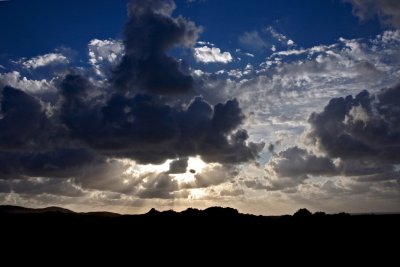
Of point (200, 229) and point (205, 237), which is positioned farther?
point (200, 229)

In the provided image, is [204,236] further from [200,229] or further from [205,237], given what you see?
[200,229]

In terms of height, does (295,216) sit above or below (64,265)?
above

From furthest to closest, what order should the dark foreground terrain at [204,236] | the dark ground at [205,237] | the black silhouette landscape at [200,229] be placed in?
the black silhouette landscape at [200,229], the dark foreground terrain at [204,236], the dark ground at [205,237]

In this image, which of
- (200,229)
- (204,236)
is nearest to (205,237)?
(204,236)

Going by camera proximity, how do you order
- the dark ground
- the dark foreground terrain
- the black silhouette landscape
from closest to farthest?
1. the dark ground
2. the dark foreground terrain
3. the black silhouette landscape

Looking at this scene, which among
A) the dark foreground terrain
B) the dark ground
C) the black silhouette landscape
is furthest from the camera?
the black silhouette landscape

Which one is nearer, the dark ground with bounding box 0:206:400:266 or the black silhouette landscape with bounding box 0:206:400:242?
the dark ground with bounding box 0:206:400:266

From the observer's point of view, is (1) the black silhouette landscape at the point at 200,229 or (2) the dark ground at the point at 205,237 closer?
(2) the dark ground at the point at 205,237

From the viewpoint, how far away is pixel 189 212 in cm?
12888

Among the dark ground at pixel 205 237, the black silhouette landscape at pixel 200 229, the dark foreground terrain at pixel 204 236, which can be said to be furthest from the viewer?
the black silhouette landscape at pixel 200 229

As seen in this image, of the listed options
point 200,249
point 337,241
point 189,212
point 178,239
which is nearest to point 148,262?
point 200,249

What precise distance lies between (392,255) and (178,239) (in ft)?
121

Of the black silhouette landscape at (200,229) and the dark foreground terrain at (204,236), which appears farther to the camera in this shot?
the black silhouette landscape at (200,229)

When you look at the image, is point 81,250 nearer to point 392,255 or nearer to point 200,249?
point 200,249
